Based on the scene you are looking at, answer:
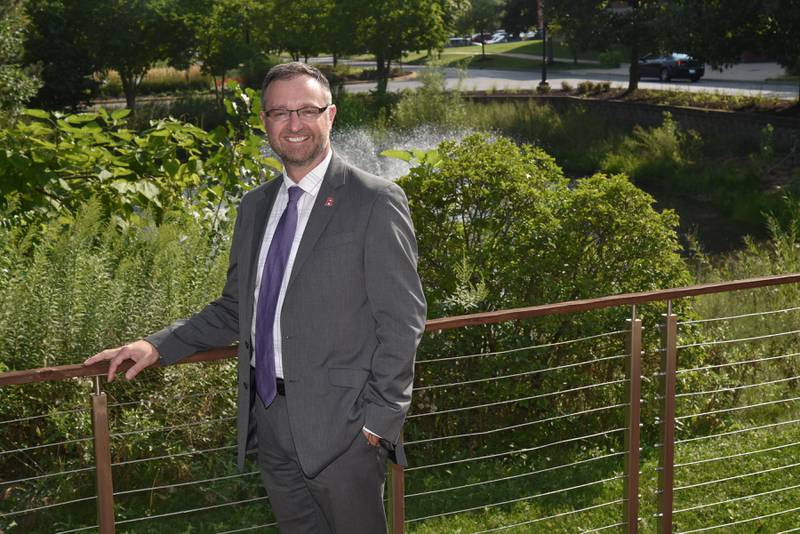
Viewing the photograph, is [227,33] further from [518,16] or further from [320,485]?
[320,485]

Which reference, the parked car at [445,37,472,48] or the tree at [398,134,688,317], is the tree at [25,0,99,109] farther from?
the parked car at [445,37,472,48]

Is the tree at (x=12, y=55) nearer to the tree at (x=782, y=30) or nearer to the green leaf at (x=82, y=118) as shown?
the green leaf at (x=82, y=118)

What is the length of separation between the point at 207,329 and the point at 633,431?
1.90 m

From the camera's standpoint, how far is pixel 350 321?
2.99m

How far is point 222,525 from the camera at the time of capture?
5.87 meters

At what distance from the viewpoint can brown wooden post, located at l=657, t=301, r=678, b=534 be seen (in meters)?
4.30

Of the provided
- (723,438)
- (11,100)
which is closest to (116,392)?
(723,438)

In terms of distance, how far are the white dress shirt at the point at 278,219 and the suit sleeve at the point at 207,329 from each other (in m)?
0.16

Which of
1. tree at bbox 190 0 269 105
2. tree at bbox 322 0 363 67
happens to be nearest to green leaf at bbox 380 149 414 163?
tree at bbox 190 0 269 105

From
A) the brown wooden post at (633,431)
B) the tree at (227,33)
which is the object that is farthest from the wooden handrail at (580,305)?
the tree at (227,33)

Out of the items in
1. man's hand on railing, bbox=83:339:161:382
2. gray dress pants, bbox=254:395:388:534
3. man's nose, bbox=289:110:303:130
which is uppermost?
man's nose, bbox=289:110:303:130

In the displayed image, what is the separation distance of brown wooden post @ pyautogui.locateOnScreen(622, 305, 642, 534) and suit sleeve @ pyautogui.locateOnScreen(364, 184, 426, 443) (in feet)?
5.00

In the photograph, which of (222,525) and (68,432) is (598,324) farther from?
(68,432)

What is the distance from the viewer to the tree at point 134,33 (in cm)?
3653
